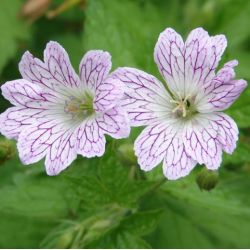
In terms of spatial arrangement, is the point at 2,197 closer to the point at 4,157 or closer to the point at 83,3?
the point at 4,157

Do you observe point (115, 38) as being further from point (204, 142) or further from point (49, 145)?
point (204, 142)

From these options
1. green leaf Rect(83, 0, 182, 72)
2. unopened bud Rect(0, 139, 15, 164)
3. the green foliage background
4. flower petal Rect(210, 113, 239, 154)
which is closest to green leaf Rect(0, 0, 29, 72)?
the green foliage background

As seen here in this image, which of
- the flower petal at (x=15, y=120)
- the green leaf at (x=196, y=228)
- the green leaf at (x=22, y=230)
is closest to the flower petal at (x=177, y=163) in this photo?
the flower petal at (x=15, y=120)

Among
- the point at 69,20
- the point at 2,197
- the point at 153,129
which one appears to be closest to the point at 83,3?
the point at 69,20

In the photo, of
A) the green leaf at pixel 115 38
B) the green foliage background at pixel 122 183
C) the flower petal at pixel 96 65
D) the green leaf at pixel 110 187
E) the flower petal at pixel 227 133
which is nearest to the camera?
the flower petal at pixel 227 133

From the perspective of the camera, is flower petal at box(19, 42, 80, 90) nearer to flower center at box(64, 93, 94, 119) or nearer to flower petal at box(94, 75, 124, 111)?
flower center at box(64, 93, 94, 119)

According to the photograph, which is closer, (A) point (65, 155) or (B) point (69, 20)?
(A) point (65, 155)

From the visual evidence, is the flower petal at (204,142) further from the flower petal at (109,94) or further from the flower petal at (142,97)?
the flower petal at (109,94)
